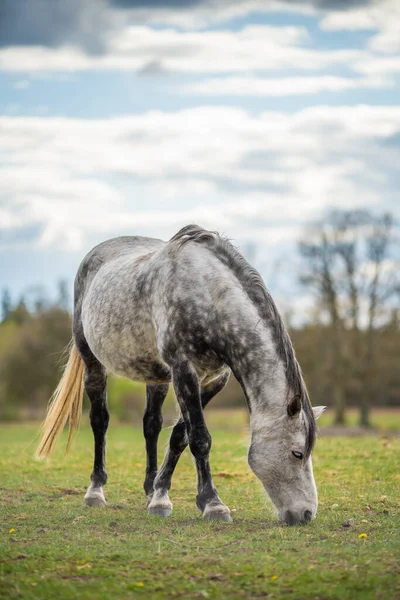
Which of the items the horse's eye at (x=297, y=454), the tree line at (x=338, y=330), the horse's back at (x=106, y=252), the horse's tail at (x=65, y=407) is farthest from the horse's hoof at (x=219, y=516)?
the tree line at (x=338, y=330)

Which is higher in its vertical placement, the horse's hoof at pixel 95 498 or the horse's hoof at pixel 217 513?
the horse's hoof at pixel 217 513

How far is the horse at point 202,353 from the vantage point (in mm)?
6426

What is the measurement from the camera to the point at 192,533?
6.14 m

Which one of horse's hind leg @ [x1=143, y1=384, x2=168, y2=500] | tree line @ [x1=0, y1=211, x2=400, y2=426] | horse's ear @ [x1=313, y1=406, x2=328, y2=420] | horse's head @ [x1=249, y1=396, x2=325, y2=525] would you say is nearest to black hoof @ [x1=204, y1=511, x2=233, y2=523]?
horse's head @ [x1=249, y1=396, x2=325, y2=525]

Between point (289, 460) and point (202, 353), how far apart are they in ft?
4.04

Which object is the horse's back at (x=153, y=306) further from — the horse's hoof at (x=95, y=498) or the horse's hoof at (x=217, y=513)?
the horse's hoof at (x=95, y=498)

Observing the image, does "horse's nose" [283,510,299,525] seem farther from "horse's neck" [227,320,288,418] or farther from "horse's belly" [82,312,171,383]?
"horse's belly" [82,312,171,383]

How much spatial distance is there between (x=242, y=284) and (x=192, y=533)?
2.14 meters

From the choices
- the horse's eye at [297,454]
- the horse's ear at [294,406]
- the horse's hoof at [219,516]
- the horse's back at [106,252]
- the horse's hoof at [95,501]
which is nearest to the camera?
the horse's ear at [294,406]

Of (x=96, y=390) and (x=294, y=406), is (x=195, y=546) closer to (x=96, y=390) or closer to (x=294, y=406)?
(x=294, y=406)

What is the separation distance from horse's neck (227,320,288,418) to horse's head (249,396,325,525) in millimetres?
106

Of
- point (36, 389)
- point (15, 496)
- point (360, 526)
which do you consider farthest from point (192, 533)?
point (36, 389)

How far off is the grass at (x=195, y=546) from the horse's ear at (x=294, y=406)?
89 centimetres

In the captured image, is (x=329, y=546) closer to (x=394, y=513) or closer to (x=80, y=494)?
(x=394, y=513)
